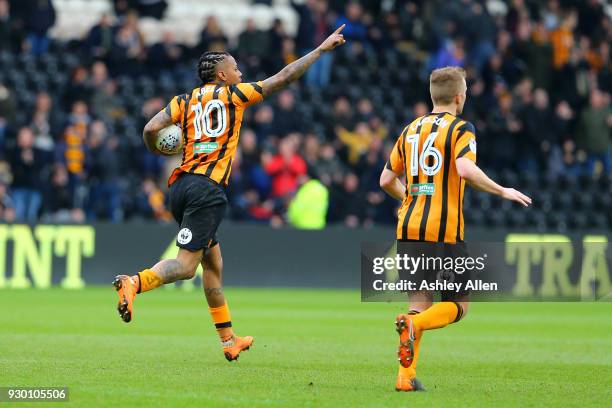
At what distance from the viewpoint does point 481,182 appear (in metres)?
7.55

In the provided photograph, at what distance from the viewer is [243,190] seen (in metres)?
20.9

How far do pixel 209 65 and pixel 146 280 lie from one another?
178 cm

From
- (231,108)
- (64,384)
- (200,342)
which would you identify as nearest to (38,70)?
(200,342)

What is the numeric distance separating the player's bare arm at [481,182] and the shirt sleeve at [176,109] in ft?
8.37

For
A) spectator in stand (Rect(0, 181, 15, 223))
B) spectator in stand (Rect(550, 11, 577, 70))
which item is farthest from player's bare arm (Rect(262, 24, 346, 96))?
spectator in stand (Rect(550, 11, 577, 70))

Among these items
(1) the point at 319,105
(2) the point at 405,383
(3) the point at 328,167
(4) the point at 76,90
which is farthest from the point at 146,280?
(1) the point at 319,105

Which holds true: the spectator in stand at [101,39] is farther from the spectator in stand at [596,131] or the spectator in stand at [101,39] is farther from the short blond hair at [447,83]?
the short blond hair at [447,83]

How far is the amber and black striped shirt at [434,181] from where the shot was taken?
Result: 789cm

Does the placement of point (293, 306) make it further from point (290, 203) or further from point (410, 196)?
point (410, 196)

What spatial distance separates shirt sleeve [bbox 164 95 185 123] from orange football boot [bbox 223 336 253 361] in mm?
1742

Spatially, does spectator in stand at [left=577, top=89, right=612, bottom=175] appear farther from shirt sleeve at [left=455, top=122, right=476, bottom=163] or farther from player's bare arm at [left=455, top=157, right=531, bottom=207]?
player's bare arm at [left=455, top=157, right=531, bottom=207]

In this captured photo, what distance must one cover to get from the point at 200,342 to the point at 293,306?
5.74 meters

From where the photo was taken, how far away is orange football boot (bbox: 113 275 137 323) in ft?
27.9

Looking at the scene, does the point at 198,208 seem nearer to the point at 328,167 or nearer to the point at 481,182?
the point at 481,182
